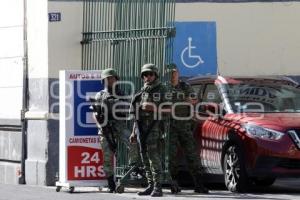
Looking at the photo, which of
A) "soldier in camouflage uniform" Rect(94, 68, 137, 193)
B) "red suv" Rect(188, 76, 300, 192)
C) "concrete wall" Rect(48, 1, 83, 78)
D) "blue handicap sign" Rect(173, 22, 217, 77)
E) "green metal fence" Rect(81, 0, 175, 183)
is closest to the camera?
"red suv" Rect(188, 76, 300, 192)

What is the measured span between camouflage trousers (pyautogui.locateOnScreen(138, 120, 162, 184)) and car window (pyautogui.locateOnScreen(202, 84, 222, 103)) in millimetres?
1403

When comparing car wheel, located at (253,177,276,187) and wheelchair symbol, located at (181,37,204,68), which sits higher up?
wheelchair symbol, located at (181,37,204,68)

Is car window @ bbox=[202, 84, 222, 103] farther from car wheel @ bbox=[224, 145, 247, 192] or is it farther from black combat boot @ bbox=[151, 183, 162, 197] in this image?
black combat boot @ bbox=[151, 183, 162, 197]

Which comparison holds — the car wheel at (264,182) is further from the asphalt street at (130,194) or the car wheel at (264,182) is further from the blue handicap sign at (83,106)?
the blue handicap sign at (83,106)

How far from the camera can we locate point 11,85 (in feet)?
54.4

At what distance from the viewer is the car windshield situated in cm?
1300

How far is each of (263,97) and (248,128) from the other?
1123 millimetres

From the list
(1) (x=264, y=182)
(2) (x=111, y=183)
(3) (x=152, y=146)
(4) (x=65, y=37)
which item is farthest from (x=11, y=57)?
(1) (x=264, y=182)

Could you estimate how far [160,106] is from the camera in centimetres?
1231

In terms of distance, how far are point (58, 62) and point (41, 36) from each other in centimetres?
57

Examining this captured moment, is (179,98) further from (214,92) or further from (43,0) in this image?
(43,0)

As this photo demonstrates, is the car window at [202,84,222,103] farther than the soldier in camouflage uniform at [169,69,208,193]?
Yes

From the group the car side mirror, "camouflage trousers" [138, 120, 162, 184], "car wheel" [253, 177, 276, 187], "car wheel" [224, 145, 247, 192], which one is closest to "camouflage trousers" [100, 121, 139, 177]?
"camouflage trousers" [138, 120, 162, 184]

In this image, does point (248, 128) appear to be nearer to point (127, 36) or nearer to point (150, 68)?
point (150, 68)
